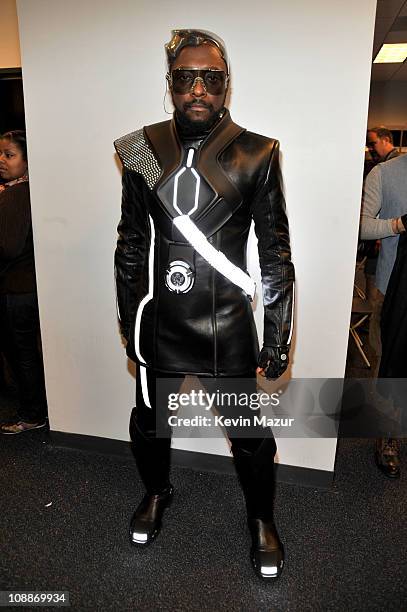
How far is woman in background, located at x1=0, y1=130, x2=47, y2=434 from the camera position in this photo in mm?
2262

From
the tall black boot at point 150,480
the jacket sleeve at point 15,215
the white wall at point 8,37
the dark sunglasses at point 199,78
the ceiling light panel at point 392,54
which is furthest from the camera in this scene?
the ceiling light panel at point 392,54

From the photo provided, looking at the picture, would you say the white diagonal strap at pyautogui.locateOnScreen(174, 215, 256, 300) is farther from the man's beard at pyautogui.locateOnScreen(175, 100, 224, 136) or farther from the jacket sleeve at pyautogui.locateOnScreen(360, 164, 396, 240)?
the jacket sleeve at pyautogui.locateOnScreen(360, 164, 396, 240)

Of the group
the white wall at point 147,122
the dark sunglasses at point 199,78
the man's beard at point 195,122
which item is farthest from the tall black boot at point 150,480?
the dark sunglasses at point 199,78

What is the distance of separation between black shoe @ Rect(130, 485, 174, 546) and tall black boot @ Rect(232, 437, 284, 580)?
1.14ft

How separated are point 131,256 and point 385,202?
1.19 m

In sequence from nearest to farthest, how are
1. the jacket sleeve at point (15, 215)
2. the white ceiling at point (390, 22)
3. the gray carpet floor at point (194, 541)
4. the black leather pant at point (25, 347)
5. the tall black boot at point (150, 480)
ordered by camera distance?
the gray carpet floor at point (194, 541), the tall black boot at point (150, 480), the jacket sleeve at point (15, 215), the black leather pant at point (25, 347), the white ceiling at point (390, 22)

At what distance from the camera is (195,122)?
1359mm

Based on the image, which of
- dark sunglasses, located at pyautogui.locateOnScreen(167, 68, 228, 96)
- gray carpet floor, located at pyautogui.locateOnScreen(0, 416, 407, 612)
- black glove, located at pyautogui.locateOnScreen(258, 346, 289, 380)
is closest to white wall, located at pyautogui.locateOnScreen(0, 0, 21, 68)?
dark sunglasses, located at pyautogui.locateOnScreen(167, 68, 228, 96)

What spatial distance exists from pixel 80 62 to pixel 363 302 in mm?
2861

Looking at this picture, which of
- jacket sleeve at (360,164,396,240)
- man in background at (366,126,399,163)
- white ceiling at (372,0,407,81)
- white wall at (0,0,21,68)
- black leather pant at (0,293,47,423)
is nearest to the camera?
jacket sleeve at (360,164,396,240)

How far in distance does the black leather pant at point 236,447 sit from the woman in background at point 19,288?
1.01m

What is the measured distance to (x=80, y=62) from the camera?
193 centimetres

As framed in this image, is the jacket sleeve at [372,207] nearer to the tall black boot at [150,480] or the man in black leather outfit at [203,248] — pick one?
the man in black leather outfit at [203,248]

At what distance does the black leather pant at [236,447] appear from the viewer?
1.58 meters
